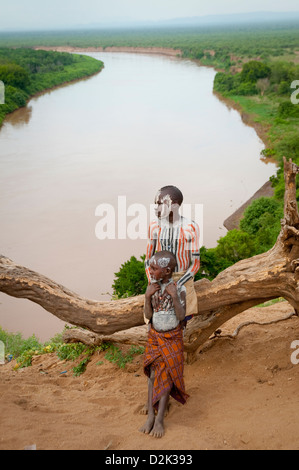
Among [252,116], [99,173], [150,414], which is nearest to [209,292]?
[150,414]

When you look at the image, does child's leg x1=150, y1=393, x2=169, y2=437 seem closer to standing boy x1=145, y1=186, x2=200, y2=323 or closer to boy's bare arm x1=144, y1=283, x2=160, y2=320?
boy's bare arm x1=144, y1=283, x2=160, y2=320

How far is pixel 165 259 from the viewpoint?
3387mm

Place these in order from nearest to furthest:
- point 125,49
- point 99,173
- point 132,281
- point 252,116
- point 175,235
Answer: point 175,235 → point 132,281 → point 99,173 → point 252,116 → point 125,49

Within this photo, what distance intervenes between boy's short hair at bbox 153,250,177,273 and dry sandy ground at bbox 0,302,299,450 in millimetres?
1053

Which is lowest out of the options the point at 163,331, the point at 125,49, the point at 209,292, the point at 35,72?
the point at 163,331

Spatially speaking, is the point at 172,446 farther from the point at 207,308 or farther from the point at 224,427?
the point at 207,308

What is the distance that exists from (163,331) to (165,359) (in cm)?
19

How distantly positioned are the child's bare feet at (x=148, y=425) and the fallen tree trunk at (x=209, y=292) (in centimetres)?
105

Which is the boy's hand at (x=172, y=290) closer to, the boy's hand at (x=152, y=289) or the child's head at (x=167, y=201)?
the boy's hand at (x=152, y=289)

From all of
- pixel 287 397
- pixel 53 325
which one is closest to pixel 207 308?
pixel 287 397

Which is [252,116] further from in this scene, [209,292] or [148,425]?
[148,425]

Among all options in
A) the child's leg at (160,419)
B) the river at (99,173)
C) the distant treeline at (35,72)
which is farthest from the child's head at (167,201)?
the distant treeline at (35,72)

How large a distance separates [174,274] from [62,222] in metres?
10.7

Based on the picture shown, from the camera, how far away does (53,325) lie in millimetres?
8961
